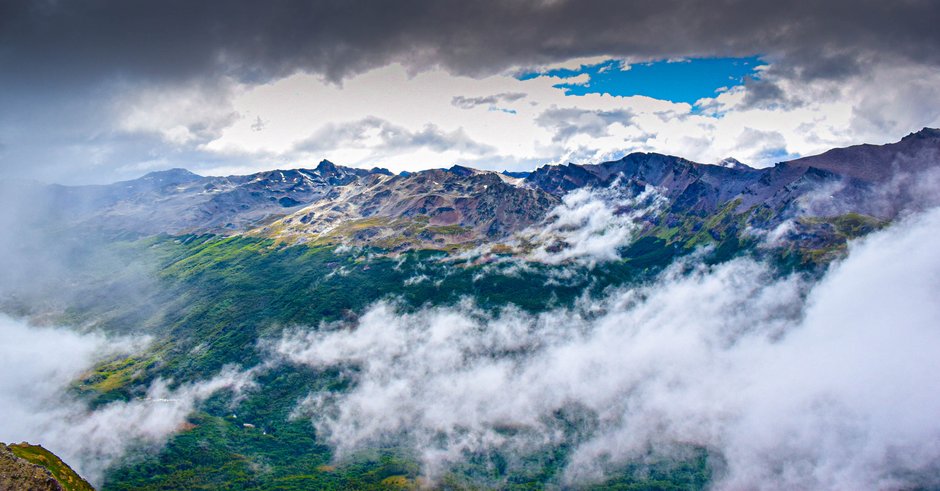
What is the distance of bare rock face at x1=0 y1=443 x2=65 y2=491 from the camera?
18211cm

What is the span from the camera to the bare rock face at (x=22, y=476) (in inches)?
7170

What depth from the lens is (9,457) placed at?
7736 inches

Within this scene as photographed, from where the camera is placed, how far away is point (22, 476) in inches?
7372

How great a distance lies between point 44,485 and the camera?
188m

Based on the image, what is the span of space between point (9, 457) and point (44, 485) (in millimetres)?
22732
